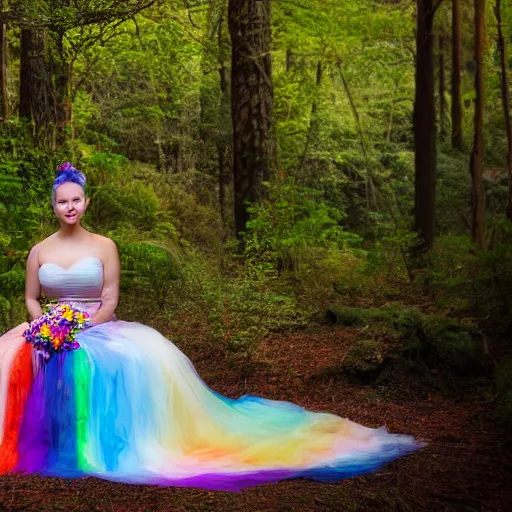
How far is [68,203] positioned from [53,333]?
1001 mm

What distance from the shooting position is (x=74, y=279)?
16.0ft

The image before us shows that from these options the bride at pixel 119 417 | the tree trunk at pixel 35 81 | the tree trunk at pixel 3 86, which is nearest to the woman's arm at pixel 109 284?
the bride at pixel 119 417

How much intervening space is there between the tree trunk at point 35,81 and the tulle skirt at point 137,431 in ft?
22.5

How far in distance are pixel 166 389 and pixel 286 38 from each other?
1077 cm

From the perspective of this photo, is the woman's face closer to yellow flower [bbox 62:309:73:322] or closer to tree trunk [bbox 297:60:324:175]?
yellow flower [bbox 62:309:73:322]

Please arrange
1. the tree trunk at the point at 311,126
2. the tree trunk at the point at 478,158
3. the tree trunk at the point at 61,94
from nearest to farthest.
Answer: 1. the tree trunk at the point at 61,94
2. the tree trunk at the point at 478,158
3. the tree trunk at the point at 311,126

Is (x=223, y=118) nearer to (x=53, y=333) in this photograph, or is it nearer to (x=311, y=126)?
(x=311, y=126)

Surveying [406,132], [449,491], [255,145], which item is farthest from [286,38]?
[449,491]

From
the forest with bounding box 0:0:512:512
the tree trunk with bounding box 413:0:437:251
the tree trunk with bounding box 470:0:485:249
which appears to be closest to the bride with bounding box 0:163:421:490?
the forest with bounding box 0:0:512:512

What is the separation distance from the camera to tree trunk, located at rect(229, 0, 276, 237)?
33.2 feet

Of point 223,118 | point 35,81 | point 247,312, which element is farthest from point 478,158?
point 35,81

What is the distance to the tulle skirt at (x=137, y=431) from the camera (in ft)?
13.8

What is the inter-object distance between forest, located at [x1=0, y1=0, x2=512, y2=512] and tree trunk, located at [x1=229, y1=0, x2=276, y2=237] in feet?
0.10

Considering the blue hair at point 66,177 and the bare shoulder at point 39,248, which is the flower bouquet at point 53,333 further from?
the blue hair at point 66,177
